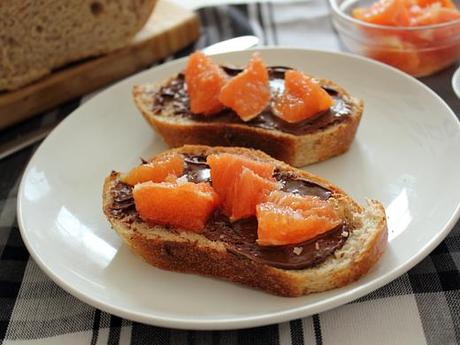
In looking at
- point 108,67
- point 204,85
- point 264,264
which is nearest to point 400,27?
point 204,85

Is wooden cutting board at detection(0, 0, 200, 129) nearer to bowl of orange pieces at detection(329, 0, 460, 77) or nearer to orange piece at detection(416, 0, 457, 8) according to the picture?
bowl of orange pieces at detection(329, 0, 460, 77)

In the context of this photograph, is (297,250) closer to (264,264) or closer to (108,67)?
(264,264)

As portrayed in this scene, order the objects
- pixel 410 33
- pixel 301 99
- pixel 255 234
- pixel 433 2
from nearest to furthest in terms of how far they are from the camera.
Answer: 1. pixel 255 234
2. pixel 301 99
3. pixel 410 33
4. pixel 433 2

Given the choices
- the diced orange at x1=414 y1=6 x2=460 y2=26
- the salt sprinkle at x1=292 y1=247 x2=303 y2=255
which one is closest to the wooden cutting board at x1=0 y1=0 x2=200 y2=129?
the diced orange at x1=414 y1=6 x2=460 y2=26

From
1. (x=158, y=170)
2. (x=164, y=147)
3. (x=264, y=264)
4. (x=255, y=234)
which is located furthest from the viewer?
(x=164, y=147)

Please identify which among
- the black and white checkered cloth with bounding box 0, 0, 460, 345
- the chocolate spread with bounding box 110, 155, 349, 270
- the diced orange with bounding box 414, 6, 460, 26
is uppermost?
the chocolate spread with bounding box 110, 155, 349, 270

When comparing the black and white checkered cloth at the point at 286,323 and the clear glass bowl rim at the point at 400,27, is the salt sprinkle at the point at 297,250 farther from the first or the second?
the clear glass bowl rim at the point at 400,27
